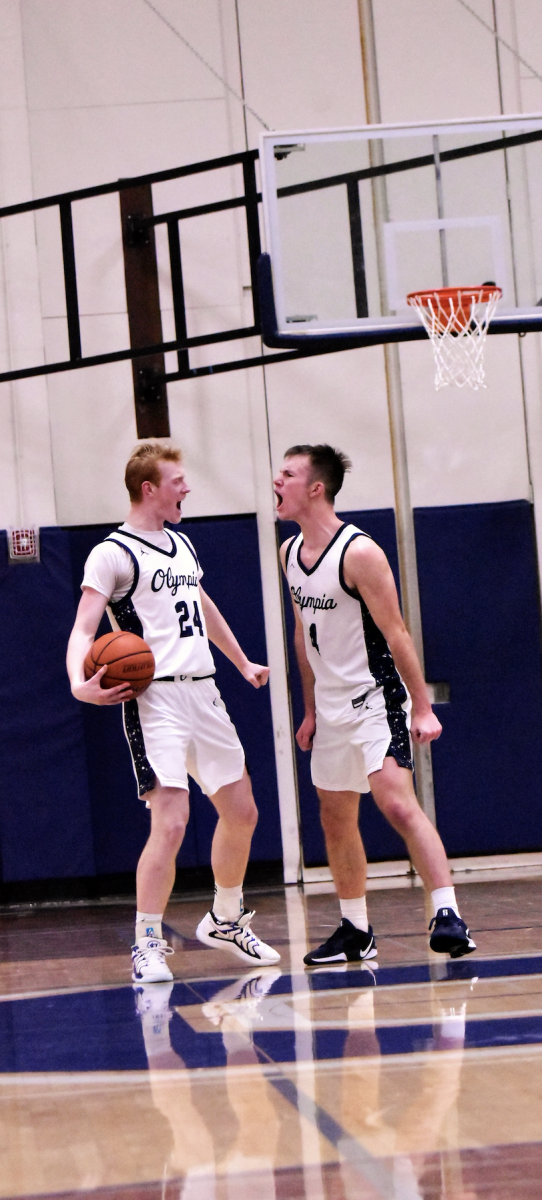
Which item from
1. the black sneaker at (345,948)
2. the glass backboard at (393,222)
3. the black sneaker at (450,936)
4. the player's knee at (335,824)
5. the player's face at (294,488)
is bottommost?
the black sneaker at (345,948)

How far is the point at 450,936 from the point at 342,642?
41.8 inches

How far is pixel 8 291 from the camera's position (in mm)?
7566

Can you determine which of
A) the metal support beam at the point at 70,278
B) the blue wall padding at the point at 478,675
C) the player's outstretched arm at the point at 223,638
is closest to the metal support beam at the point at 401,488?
the blue wall padding at the point at 478,675

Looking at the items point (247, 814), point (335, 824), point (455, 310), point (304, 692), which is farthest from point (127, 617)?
point (455, 310)

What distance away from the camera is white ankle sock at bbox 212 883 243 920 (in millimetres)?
4578

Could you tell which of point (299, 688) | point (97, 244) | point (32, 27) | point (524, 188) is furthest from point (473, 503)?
point (32, 27)

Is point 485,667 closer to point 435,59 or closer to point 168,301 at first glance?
point 168,301

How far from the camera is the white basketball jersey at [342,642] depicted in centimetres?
443

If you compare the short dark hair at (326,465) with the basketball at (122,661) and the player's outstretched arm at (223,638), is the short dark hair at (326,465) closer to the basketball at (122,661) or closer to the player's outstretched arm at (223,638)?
the player's outstretched arm at (223,638)

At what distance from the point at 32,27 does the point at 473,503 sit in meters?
3.88

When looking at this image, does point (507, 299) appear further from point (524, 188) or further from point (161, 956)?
point (161, 956)

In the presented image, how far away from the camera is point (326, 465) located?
462cm

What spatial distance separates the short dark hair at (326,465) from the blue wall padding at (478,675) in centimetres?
285

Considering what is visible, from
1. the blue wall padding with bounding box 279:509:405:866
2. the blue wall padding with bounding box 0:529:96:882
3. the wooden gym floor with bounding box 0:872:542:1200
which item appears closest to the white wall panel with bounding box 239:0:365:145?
the blue wall padding with bounding box 279:509:405:866
